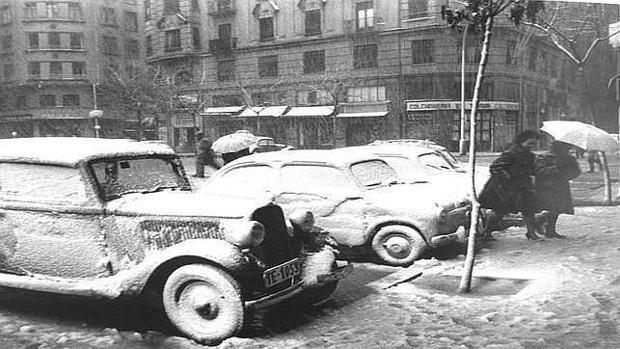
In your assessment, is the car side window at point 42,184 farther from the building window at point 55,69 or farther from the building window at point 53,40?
the building window at point 53,40

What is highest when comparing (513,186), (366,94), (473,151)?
(366,94)

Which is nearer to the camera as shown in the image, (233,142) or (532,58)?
(532,58)

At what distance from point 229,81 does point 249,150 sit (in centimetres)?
44

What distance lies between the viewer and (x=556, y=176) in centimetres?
304

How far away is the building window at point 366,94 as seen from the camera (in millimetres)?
2689

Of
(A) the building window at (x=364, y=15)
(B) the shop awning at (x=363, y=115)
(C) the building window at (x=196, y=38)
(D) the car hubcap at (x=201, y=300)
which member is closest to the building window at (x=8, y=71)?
(C) the building window at (x=196, y=38)

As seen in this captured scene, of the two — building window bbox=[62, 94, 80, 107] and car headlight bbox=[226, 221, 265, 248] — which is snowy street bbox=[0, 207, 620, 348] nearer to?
car headlight bbox=[226, 221, 265, 248]

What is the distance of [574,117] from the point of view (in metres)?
2.85

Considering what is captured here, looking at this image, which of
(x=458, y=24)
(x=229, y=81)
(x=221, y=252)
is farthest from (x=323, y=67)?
(x=221, y=252)

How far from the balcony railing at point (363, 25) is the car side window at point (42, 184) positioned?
141 centimetres

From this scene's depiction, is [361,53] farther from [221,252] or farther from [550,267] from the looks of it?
[550,267]

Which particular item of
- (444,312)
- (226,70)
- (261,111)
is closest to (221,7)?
(226,70)

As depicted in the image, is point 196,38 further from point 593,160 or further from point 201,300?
point 593,160

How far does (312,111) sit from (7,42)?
54.2 inches
